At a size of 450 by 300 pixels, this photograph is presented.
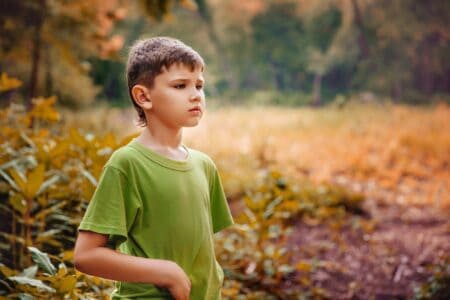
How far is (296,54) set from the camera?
11164 mm

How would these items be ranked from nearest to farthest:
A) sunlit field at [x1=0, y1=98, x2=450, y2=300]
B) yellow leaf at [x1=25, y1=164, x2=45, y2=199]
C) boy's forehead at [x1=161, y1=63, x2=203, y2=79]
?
boy's forehead at [x1=161, y1=63, x2=203, y2=79] → yellow leaf at [x1=25, y1=164, x2=45, y2=199] → sunlit field at [x1=0, y1=98, x2=450, y2=300]

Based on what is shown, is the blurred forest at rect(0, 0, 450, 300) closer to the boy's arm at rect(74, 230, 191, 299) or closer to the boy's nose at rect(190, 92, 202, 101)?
the boy's arm at rect(74, 230, 191, 299)

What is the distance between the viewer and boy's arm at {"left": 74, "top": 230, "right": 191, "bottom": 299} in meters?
1.19

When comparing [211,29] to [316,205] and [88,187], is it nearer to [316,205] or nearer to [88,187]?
[316,205]

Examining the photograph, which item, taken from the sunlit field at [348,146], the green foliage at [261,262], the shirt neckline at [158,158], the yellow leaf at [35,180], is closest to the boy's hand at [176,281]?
the shirt neckline at [158,158]

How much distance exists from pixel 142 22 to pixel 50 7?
749 cm

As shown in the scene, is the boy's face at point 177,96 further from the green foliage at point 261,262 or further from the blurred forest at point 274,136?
the green foliage at point 261,262

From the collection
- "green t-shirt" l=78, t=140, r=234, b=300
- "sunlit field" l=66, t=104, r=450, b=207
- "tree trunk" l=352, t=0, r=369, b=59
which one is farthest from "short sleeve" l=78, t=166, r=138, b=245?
"tree trunk" l=352, t=0, r=369, b=59

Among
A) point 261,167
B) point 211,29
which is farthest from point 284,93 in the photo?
point 261,167

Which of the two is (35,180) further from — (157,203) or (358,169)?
(358,169)

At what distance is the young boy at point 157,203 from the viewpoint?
120cm

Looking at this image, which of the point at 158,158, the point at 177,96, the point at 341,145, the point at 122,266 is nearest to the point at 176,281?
the point at 122,266

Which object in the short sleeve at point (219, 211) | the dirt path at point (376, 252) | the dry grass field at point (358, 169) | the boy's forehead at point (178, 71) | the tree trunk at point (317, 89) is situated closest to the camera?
the boy's forehead at point (178, 71)

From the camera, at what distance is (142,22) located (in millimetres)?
13961
